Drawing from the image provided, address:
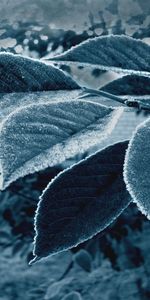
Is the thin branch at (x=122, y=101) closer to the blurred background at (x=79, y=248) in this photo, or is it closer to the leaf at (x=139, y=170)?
the leaf at (x=139, y=170)

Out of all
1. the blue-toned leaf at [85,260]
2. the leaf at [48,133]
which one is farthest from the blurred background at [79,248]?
the leaf at [48,133]

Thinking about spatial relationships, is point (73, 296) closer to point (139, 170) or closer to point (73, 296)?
point (73, 296)

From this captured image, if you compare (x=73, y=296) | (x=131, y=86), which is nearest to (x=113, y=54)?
(x=131, y=86)

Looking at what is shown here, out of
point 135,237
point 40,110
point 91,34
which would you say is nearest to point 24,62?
point 40,110

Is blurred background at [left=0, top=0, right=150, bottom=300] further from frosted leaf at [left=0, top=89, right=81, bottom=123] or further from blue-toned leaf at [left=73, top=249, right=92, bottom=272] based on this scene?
frosted leaf at [left=0, top=89, right=81, bottom=123]

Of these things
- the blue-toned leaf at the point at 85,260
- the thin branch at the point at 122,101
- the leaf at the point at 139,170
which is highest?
the thin branch at the point at 122,101
